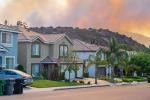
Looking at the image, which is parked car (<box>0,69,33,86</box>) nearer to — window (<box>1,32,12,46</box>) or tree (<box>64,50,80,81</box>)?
window (<box>1,32,12,46</box>)

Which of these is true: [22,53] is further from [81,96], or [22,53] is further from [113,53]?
[81,96]

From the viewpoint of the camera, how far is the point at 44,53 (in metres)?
67.9

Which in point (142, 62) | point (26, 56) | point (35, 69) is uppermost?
point (142, 62)

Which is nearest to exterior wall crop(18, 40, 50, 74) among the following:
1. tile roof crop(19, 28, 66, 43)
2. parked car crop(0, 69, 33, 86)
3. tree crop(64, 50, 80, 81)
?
tile roof crop(19, 28, 66, 43)

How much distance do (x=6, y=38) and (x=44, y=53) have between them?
11.0 meters

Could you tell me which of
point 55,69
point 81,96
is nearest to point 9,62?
point 55,69

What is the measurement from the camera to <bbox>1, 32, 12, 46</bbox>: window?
57019mm

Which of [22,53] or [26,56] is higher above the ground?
[22,53]

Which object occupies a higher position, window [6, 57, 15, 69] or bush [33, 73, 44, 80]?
window [6, 57, 15, 69]

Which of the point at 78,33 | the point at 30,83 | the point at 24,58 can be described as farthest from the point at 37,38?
the point at 78,33

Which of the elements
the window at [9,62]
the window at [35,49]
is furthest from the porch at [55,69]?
the window at [9,62]

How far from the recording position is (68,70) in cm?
6462

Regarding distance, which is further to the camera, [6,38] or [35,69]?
[35,69]

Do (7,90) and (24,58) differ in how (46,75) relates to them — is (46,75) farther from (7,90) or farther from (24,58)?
(7,90)
